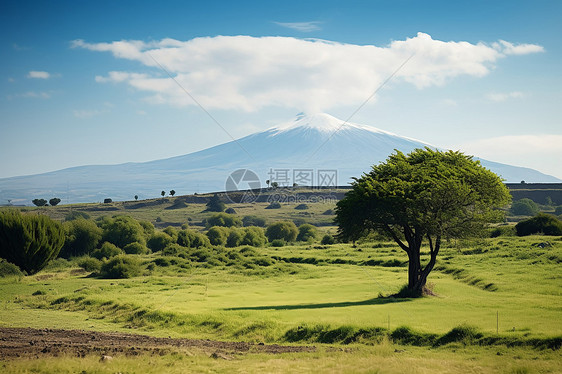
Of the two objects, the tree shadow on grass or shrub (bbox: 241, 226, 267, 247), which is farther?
shrub (bbox: 241, 226, 267, 247)

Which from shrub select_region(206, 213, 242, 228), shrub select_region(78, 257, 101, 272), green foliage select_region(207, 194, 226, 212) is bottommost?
shrub select_region(78, 257, 101, 272)

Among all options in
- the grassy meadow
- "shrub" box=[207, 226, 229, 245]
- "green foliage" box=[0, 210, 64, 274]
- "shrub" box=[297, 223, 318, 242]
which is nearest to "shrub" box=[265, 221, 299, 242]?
"shrub" box=[297, 223, 318, 242]

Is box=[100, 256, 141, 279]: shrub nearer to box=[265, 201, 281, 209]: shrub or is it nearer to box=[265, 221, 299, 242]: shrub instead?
box=[265, 221, 299, 242]: shrub

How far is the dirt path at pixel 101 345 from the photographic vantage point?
24062 mm

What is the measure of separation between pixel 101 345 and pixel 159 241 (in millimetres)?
65766

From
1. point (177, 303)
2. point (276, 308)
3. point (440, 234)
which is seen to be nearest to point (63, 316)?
point (177, 303)

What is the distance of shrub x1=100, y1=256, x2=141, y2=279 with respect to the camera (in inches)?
2391

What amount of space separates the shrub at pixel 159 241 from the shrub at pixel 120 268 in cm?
2618

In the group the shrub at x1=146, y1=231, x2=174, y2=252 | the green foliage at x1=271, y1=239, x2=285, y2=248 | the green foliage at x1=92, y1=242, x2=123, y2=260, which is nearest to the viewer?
the green foliage at x1=92, y1=242, x2=123, y2=260

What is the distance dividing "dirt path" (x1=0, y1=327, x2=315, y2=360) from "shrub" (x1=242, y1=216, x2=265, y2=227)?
120417 mm

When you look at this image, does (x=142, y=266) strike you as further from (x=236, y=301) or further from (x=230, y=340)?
(x=230, y=340)

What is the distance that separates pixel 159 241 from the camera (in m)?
90.0

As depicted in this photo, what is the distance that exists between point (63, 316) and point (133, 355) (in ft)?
50.7

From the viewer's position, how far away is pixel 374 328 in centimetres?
2694
